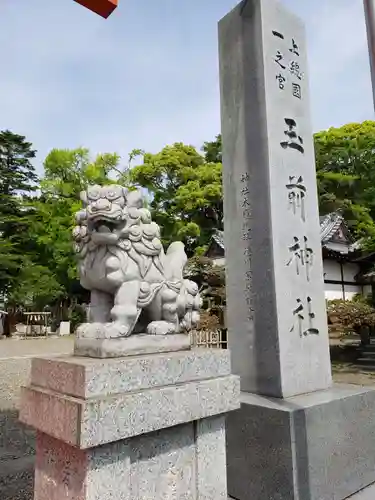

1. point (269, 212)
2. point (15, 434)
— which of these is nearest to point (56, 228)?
point (15, 434)

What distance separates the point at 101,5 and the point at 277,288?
3192mm

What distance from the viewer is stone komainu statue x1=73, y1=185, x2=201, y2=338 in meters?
2.07

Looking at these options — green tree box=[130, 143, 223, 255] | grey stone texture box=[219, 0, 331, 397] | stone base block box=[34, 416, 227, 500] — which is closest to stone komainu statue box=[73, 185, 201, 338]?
stone base block box=[34, 416, 227, 500]

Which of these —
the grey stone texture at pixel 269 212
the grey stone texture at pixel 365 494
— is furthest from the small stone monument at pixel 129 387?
the grey stone texture at pixel 365 494

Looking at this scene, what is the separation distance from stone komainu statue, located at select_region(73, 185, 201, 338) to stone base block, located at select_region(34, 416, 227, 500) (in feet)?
1.76

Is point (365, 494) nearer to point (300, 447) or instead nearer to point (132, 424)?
point (300, 447)

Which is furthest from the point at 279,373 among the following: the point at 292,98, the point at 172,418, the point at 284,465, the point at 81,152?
the point at 81,152

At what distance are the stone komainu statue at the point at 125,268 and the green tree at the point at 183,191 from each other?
15079 millimetres

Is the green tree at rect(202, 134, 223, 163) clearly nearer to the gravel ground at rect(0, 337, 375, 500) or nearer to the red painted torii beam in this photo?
the gravel ground at rect(0, 337, 375, 500)

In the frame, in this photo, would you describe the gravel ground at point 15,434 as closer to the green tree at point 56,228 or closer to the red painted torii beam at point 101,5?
the red painted torii beam at point 101,5

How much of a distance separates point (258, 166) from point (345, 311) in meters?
8.14

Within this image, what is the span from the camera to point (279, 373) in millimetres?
2984

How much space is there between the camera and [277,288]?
10.00 ft

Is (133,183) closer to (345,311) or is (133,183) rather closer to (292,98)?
(345,311)
